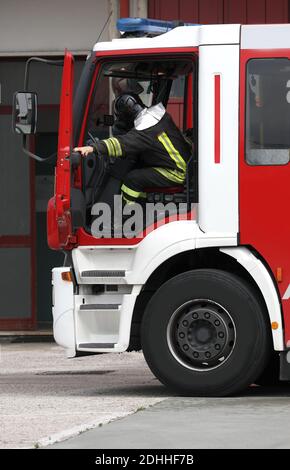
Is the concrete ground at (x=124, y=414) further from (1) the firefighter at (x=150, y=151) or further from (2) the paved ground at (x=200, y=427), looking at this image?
(1) the firefighter at (x=150, y=151)

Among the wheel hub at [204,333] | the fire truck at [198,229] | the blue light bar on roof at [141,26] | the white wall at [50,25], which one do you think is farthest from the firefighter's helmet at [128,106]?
the white wall at [50,25]

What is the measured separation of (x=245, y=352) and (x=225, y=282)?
539 mm

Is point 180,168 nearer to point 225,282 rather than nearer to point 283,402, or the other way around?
point 225,282

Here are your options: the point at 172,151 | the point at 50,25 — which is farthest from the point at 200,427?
the point at 50,25

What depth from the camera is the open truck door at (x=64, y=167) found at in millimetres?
11844

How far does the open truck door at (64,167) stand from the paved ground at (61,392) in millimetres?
1291

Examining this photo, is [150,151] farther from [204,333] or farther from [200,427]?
[200,427]

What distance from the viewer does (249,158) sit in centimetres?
1157

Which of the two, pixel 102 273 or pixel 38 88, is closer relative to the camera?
pixel 102 273

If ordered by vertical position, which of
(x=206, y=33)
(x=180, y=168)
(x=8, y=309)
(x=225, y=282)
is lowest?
(x=8, y=309)

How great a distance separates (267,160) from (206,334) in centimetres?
137

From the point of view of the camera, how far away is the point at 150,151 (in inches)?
473

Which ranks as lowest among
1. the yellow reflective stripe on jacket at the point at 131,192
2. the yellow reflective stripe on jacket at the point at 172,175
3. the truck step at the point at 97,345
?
the truck step at the point at 97,345
